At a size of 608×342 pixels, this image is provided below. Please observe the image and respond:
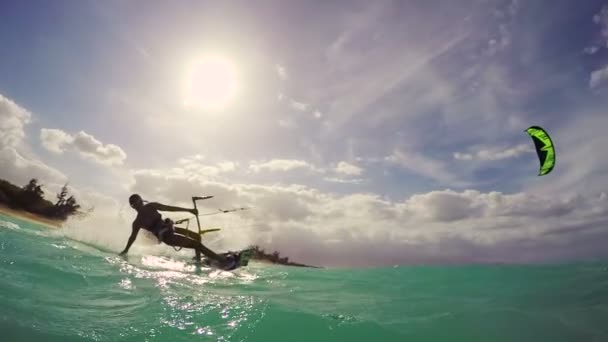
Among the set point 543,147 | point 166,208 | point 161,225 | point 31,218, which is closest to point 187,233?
point 161,225

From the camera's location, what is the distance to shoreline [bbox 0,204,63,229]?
97.5ft

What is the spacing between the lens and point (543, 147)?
33.6 feet

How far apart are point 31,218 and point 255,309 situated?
37.0 metres

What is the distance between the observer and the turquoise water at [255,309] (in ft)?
15.9

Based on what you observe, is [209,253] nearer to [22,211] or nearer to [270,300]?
[270,300]

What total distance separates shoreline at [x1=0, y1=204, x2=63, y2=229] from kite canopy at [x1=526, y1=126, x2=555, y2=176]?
38.2 meters

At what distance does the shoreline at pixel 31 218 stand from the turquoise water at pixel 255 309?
27.4m

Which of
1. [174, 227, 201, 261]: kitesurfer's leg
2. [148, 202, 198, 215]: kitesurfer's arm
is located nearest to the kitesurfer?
[148, 202, 198, 215]: kitesurfer's arm

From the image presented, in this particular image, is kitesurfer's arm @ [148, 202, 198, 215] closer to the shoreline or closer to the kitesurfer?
the kitesurfer

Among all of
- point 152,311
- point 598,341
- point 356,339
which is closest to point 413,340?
point 356,339

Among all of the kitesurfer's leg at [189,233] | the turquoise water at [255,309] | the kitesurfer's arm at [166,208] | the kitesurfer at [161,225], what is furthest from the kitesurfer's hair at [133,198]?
the turquoise water at [255,309]

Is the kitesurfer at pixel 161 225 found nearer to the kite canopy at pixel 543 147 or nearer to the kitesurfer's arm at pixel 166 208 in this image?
the kitesurfer's arm at pixel 166 208

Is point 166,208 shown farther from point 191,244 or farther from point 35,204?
point 35,204

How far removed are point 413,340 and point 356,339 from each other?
94cm
